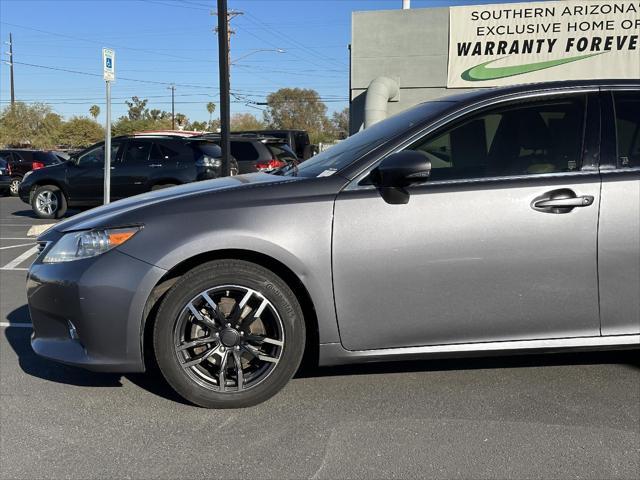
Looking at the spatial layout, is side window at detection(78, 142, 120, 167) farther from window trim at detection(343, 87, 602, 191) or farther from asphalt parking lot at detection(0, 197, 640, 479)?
window trim at detection(343, 87, 602, 191)

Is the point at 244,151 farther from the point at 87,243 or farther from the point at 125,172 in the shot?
the point at 87,243

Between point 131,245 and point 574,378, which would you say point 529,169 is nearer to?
point 574,378

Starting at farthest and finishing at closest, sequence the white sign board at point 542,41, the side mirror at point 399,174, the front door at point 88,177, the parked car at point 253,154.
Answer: the white sign board at point 542,41, the parked car at point 253,154, the front door at point 88,177, the side mirror at point 399,174

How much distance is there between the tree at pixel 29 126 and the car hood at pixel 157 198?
2496 inches

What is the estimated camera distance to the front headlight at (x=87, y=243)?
3.09 metres

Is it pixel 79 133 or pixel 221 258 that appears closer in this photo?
pixel 221 258

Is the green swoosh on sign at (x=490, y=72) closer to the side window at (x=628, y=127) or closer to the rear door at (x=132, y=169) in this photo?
the rear door at (x=132, y=169)

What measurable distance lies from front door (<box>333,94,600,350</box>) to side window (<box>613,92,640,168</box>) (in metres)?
0.26

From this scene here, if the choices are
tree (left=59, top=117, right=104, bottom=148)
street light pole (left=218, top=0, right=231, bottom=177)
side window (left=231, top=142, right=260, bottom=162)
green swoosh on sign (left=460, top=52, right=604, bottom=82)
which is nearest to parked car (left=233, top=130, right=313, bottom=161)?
side window (left=231, top=142, right=260, bottom=162)

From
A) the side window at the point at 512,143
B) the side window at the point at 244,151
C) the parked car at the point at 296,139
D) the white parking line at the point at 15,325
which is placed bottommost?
the white parking line at the point at 15,325

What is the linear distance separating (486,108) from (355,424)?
1.88m

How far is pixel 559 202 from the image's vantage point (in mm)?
3119

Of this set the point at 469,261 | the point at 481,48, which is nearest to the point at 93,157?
the point at 469,261

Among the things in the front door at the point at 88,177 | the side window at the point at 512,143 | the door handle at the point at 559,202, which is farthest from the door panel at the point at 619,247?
the front door at the point at 88,177
